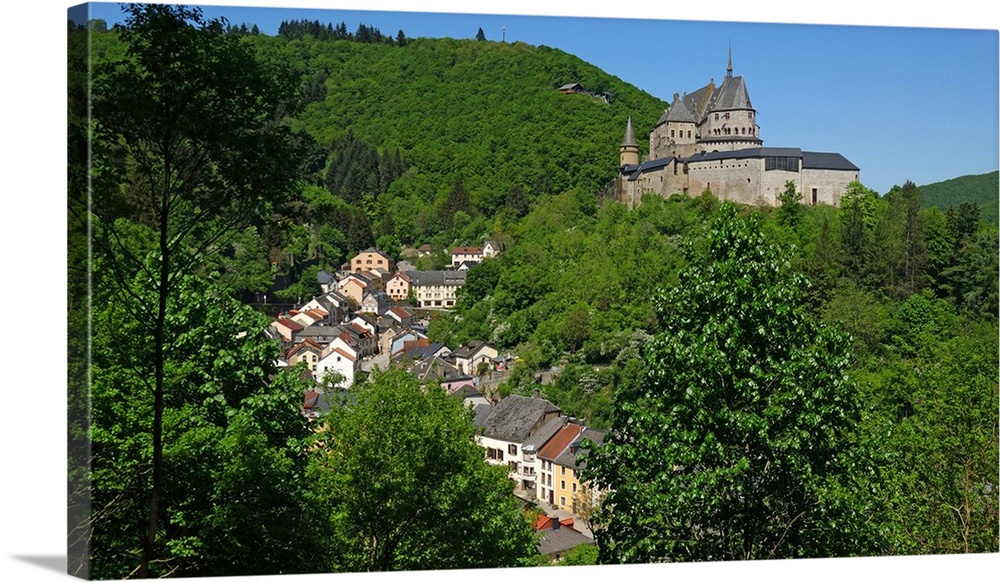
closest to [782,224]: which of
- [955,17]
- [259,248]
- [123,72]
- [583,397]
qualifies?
[583,397]

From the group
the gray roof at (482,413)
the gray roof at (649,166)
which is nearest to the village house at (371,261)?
the gray roof at (482,413)

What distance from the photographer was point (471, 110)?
22516mm

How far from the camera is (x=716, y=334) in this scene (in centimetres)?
664

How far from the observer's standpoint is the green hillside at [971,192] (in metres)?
8.05

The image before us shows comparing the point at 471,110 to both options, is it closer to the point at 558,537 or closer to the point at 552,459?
the point at 558,537

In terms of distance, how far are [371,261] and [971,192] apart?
581 cm

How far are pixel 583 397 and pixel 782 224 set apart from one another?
349 centimetres

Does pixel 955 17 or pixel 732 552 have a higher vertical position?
pixel 955 17

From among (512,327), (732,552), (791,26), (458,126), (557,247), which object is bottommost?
(732,552)

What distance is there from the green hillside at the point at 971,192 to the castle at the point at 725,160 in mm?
672

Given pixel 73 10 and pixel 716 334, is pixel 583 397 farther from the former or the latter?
pixel 73 10

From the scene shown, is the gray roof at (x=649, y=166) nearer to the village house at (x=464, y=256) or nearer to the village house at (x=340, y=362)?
the village house at (x=464, y=256)

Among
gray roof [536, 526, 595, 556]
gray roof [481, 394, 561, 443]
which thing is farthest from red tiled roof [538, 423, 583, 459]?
gray roof [536, 526, 595, 556]

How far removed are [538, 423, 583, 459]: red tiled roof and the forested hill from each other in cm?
352
